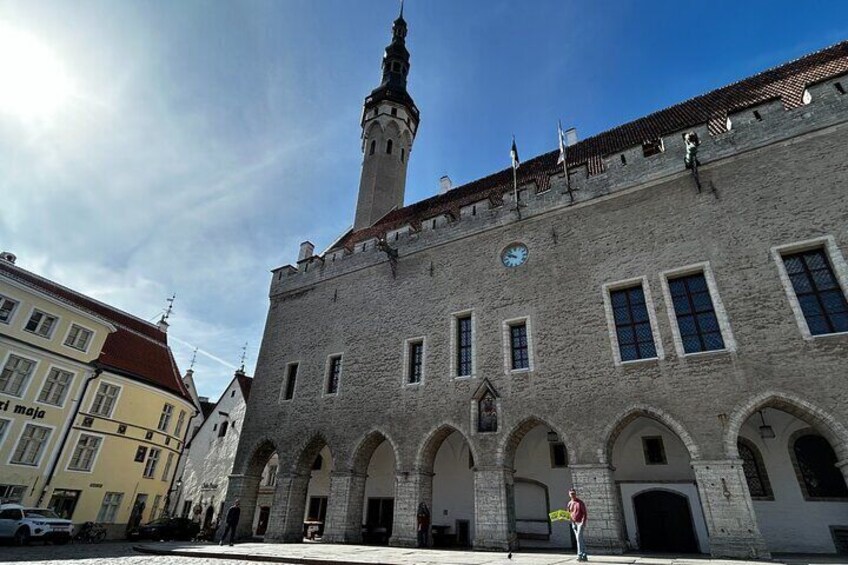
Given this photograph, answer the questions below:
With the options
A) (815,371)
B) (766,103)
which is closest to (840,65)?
(766,103)

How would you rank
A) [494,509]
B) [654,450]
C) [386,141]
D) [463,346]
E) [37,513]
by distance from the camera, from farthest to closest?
[386,141] → [37,513] → [463,346] → [654,450] → [494,509]

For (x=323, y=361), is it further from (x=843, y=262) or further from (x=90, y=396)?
(x=843, y=262)

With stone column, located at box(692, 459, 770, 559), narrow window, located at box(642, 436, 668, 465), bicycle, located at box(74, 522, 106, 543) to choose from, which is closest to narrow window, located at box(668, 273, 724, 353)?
stone column, located at box(692, 459, 770, 559)

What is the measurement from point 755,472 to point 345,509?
11.9 meters

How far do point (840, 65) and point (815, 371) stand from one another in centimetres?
1104

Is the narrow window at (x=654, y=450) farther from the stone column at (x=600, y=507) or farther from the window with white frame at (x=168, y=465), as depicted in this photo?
the window with white frame at (x=168, y=465)

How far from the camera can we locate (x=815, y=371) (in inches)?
380

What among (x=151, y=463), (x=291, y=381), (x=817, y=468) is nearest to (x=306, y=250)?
(x=291, y=381)

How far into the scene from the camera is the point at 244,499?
1692 cm

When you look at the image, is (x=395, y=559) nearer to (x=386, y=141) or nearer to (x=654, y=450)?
(x=654, y=450)

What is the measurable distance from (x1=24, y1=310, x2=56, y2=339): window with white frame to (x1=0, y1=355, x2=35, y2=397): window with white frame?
120cm

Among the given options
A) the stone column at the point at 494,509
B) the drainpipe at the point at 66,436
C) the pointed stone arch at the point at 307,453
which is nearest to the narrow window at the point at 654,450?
the stone column at the point at 494,509

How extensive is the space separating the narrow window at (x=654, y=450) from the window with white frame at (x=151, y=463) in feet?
75.6

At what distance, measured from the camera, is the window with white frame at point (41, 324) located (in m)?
18.5
